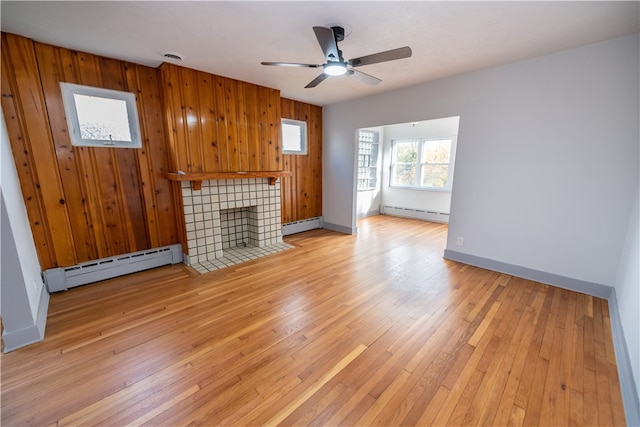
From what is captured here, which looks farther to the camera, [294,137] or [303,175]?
[303,175]

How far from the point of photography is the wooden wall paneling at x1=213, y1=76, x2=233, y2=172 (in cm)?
344

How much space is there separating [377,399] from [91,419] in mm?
1628

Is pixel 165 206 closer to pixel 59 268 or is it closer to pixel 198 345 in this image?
pixel 59 268

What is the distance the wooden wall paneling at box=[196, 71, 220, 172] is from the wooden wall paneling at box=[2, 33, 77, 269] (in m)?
1.47

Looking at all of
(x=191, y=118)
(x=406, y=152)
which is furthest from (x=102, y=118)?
(x=406, y=152)

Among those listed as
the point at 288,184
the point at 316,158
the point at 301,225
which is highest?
the point at 316,158

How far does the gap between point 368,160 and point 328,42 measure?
4845 millimetres

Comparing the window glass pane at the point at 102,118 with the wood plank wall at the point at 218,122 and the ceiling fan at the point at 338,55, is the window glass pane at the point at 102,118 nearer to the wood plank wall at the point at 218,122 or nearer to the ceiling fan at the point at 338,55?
the wood plank wall at the point at 218,122

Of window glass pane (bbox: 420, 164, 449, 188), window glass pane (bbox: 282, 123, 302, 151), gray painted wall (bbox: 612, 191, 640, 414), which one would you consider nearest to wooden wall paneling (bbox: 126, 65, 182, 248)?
window glass pane (bbox: 282, 123, 302, 151)

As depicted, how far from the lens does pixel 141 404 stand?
1.50 m

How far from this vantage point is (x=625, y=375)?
63.1 inches

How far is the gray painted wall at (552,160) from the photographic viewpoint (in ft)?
7.94

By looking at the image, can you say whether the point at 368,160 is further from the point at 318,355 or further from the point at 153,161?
the point at 318,355

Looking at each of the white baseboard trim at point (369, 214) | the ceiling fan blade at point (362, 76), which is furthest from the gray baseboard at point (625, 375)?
the white baseboard trim at point (369, 214)
